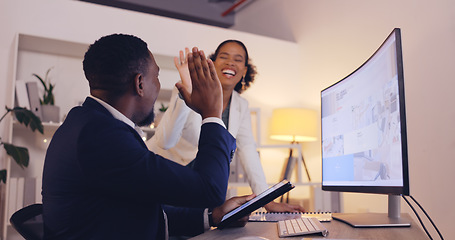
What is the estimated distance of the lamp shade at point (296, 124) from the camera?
3781 millimetres

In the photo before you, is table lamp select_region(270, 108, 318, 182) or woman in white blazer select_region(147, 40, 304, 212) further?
table lamp select_region(270, 108, 318, 182)

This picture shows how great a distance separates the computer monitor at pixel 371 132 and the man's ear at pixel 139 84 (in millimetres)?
610

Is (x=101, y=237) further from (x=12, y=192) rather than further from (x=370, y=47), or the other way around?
(x=370, y=47)

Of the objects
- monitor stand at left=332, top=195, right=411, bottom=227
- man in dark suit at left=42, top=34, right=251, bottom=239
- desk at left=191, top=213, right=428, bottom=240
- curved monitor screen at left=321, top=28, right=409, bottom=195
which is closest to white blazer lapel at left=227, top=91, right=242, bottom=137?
curved monitor screen at left=321, top=28, right=409, bottom=195

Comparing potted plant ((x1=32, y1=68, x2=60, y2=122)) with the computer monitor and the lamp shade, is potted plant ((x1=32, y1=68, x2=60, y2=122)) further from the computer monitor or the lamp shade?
the computer monitor

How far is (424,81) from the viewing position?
278 centimetres

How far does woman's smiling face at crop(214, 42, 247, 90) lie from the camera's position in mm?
2311

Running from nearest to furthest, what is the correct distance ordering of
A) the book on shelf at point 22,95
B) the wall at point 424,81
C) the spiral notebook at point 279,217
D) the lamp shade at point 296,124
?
the spiral notebook at point 279,217 < the wall at point 424,81 < the book on shelf at point 22,95 < the lamp shade at point 296,124

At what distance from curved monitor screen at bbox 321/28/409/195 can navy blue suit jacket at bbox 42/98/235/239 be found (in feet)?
1.37

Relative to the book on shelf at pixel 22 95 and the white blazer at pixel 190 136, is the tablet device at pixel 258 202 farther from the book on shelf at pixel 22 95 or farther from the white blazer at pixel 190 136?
the book on shelf at pixel 22 95

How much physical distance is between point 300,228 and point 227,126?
1201 millimetres

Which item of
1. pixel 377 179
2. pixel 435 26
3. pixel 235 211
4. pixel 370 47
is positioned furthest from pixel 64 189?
pixel 370 47

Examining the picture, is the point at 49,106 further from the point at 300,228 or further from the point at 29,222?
the point at 300,228

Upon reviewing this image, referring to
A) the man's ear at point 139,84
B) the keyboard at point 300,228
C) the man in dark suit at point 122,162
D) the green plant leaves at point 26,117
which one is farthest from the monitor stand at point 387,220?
the green plant leaves at point 26,117
